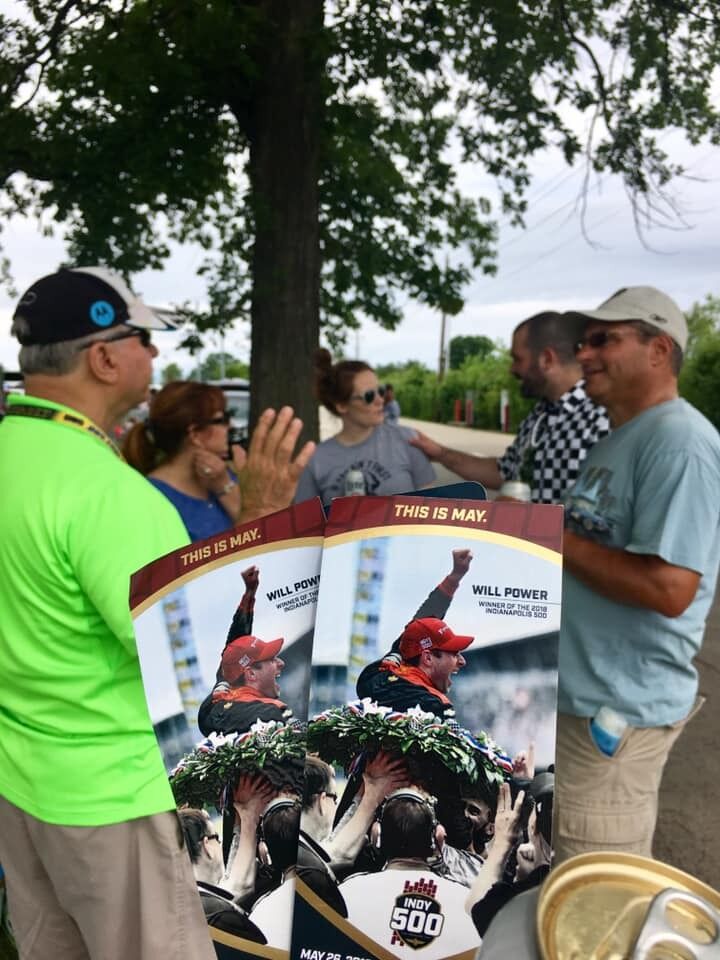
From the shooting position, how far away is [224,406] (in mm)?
3664

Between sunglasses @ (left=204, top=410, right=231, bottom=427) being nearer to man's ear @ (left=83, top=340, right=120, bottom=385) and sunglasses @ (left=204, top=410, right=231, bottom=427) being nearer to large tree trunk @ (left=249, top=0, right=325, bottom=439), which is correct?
man's ear @ (left=83, top=340, right=120, bottom=385)

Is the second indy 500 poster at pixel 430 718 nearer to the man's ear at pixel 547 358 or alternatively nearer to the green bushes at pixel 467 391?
the man's ear at pixel 547 358

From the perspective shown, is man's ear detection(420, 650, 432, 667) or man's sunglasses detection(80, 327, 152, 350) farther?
man's sunglasses detection(80, 327, 152, 350)

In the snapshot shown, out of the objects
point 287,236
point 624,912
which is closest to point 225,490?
point 287,236

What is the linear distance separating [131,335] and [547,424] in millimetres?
2286

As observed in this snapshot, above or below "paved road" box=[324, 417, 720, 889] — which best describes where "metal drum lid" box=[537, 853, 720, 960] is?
above

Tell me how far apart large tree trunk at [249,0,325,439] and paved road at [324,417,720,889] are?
9.95ft

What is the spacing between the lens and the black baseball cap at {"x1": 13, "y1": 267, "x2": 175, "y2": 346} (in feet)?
5.49

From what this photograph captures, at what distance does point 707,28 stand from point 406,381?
53686mm

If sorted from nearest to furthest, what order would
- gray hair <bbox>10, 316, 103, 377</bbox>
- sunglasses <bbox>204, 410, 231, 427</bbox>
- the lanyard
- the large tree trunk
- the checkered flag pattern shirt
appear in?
the lanyard
gray hair <bbox>10, 316, 103, 377</bbox>
the checkered flag pattern shirt
sunglasses <bbox>204, 410, 231, 427</bbox>
the large tree trunk

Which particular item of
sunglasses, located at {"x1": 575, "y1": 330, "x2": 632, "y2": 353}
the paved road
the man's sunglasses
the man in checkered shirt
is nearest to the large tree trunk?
the man in checkered shirt

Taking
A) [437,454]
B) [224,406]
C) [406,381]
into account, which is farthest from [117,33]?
[406,381]

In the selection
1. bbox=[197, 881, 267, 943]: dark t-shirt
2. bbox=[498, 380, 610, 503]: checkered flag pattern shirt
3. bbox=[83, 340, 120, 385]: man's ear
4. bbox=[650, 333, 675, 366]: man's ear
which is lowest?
bbox=[197, 881, 267, 943]: dark t-shirt

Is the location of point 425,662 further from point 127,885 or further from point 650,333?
point 650,333
